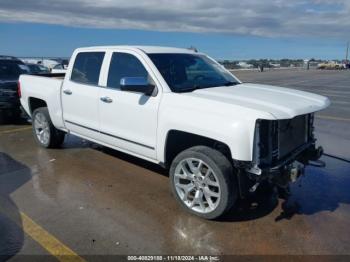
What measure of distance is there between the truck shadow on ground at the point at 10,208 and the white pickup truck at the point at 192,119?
110 centimetres

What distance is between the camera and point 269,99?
4.23 metres

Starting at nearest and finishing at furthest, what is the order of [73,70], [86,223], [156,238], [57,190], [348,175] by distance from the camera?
[156,238] → [86,223] → [57,190] → [348,175] → [73,70]

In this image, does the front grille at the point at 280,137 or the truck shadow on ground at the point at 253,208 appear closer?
the front grille at the point at 280,137

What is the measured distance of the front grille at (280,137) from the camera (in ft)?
12.8

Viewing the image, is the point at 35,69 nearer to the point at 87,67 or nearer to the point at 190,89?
the point at 87,67

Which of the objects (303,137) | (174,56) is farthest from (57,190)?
(303,137)

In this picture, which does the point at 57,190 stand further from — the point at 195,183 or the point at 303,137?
the point at 303,137

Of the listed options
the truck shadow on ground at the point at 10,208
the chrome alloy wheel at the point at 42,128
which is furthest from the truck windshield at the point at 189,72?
the chrome alloy wheel at the point at 42,128

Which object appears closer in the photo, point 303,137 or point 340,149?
point 303,137

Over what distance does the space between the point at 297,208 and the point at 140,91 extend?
2395 millimetres

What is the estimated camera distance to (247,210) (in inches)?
177

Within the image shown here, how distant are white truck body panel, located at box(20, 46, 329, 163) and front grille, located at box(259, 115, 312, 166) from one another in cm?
21

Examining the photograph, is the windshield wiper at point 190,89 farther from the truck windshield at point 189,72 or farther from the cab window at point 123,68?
the cab window at point 123,68

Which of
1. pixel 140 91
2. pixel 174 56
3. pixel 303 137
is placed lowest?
pixel 303 137
